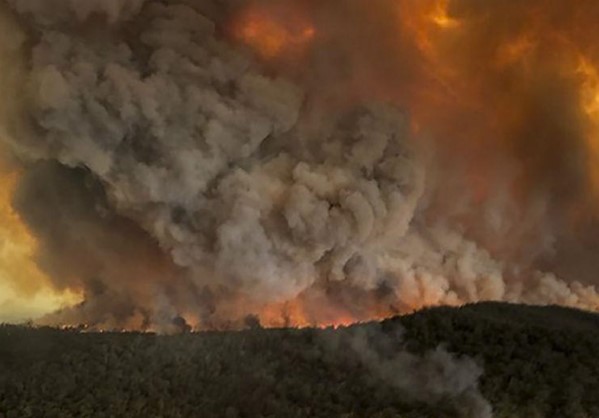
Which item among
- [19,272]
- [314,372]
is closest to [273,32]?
[19,272]

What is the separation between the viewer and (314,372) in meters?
10.5

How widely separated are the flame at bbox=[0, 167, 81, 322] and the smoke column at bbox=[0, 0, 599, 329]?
0.35 m

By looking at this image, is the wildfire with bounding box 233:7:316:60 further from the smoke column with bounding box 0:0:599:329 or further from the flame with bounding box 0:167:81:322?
the flame with bounding box 0:167:81:322

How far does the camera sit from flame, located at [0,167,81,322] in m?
17.4

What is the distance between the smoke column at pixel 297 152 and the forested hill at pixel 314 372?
4.58 m

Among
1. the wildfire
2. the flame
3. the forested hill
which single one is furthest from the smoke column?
the forested hill

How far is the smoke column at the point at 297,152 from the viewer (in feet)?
52.6

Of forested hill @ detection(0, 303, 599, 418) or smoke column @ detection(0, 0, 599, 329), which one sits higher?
smoke column @ detection(0, 0, 599, 329)

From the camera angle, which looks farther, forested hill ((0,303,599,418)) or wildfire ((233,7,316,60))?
wildfire ((233,7,316,60))

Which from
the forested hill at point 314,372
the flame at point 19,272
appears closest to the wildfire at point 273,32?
the flame at point 19,272

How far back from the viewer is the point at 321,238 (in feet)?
54.9

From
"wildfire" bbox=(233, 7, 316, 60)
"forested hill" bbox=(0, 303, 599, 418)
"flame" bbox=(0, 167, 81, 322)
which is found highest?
"wildfire" bbox=(233, 7, 316, 60)

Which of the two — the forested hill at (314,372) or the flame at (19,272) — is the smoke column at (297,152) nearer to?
the flame at (19,272)

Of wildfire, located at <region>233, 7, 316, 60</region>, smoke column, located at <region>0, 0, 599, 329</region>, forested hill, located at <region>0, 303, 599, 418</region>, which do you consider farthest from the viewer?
wildfire, located at <region>233, 7, 316, 60</region>
